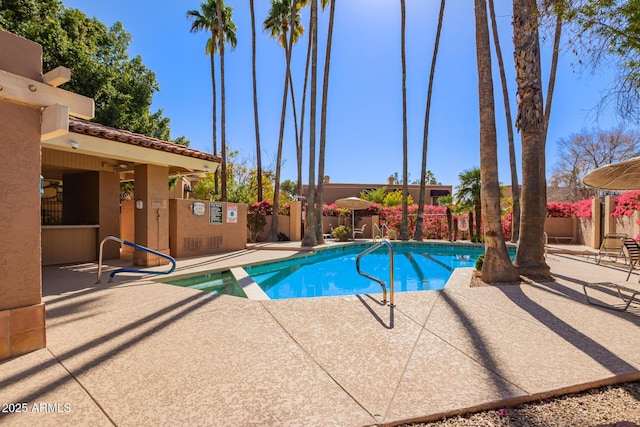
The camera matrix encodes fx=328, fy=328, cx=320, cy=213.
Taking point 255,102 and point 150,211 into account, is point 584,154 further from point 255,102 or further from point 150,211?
point 150,211

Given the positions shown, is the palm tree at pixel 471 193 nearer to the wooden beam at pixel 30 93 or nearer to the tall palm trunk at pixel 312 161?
the tall palm trunk at pixel 312 161

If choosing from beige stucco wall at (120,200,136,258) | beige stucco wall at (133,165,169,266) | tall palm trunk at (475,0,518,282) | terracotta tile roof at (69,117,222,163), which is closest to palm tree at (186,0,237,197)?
beige stucco wall at (120,200,136,258)

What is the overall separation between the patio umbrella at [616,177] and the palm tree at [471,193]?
9688 millimetres

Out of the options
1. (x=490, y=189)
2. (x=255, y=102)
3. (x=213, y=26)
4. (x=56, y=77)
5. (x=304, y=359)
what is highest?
(x=213, y=26)

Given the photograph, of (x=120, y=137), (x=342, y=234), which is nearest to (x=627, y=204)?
(x=342, y=234)

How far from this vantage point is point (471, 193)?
16828mm

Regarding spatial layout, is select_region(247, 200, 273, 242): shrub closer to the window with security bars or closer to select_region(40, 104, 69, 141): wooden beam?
the window with security bars

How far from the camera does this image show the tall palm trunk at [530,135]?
734 centimetres

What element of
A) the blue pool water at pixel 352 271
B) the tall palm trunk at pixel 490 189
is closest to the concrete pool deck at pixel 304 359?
the tall palm trunk at pixel 490 189

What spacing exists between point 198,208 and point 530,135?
10.0m

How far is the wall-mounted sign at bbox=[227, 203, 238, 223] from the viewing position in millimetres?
12852

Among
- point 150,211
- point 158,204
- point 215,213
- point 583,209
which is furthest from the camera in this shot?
point 583,209

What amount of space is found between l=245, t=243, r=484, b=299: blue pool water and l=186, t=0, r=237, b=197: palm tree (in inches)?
520

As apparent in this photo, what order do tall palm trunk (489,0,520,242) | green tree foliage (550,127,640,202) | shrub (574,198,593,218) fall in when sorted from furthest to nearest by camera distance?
green tree foliage (550,127,640,202), shrub (574,198,593,218), tall palm trunk (489,0,520,242)
